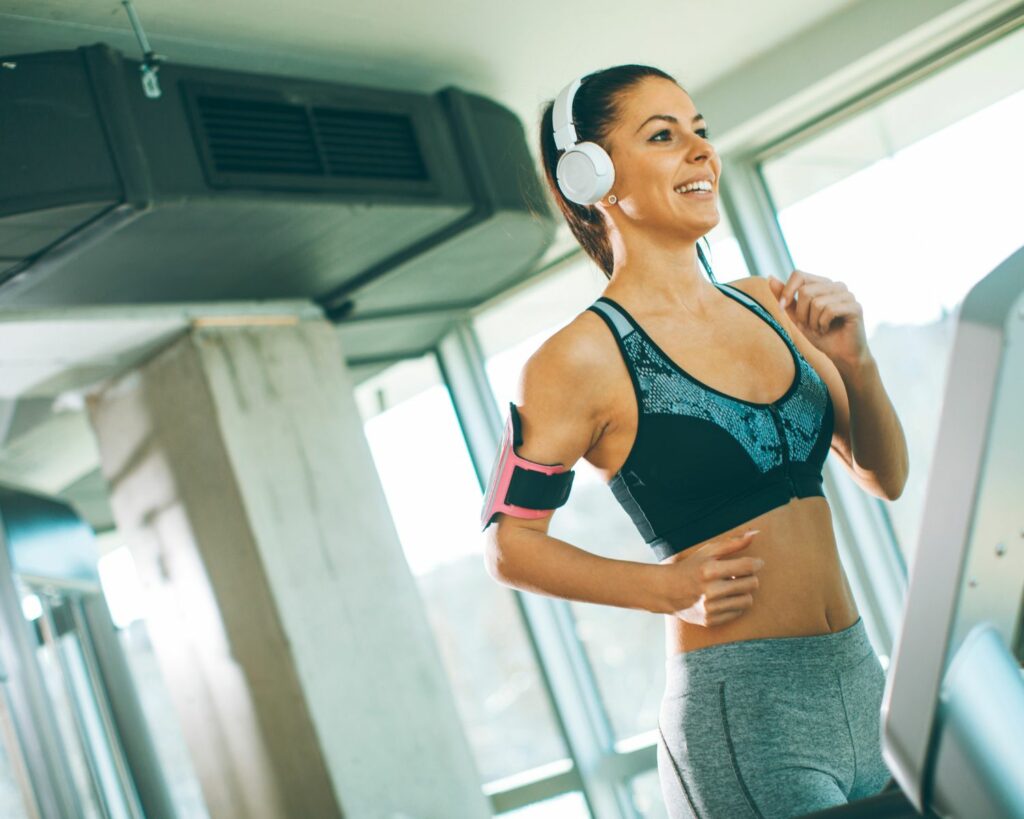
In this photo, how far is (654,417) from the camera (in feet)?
3.94

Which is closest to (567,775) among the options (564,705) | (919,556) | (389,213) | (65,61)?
(564,705)

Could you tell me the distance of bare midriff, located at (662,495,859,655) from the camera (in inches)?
46.3

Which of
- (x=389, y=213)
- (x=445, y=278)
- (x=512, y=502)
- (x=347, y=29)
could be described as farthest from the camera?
(x=445, y=278)

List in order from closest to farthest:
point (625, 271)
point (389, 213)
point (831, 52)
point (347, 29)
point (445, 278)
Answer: point (625, 271) → point (347, 29) → point (389, 213) → point (831, 52) → point (445, 278)

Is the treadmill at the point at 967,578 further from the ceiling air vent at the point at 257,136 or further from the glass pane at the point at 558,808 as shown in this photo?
the glass pane at the point at 558,808

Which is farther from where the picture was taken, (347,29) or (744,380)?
(347,29)

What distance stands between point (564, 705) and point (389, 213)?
8.40 ft

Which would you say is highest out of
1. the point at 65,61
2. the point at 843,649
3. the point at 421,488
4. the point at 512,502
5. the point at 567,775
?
the point at 65,61

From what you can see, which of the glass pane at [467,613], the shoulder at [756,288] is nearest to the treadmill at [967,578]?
the shoulder at [756,288]

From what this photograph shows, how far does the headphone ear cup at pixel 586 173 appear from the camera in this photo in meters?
1.29

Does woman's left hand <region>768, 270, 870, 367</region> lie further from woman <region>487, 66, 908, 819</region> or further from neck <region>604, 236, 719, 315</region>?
neck <region>604, 236, 719, 315</region>

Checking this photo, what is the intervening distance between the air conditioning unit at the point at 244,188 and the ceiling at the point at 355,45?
0.33ft

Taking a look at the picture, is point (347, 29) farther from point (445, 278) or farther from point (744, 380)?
point (744, 380)

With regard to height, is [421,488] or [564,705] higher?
[421,488]
